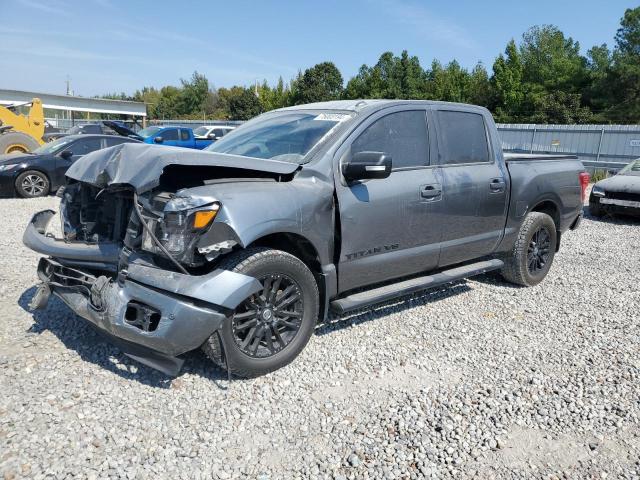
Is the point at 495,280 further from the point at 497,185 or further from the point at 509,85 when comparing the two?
the point at 509,85

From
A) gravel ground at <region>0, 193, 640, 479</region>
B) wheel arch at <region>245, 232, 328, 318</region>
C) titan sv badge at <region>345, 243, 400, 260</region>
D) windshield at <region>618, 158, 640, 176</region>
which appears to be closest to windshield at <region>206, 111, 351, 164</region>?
wheel arch at <region>245, 232, 328, 318</region>

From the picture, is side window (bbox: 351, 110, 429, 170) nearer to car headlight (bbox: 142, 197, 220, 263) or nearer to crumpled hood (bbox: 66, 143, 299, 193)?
crumpled hood (bbox: 66, 143, 299, 193)

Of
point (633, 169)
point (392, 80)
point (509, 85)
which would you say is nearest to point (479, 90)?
point (509, 85)

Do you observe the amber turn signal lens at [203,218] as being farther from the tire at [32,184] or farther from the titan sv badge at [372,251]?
the tire at [32,184]

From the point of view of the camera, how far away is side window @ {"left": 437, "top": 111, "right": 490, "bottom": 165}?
4574 mm

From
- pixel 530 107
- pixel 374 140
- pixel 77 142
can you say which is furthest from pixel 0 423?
pixel 530 107

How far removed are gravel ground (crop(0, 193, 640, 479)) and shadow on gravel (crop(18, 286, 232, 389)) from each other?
0.02 metres

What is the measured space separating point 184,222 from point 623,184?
10067 millimetres

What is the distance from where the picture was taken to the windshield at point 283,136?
3.90 m

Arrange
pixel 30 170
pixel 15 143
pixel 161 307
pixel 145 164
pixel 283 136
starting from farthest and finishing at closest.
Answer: pixel 15 143 < pixel 30 170 < pixel 283 136 < pixel 145 164 < pixel 161 307

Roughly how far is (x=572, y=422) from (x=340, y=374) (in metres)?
1.49

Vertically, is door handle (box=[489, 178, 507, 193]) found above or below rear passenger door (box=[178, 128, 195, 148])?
below

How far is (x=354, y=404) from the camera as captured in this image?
124 inches

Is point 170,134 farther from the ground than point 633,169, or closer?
farther from the ground
